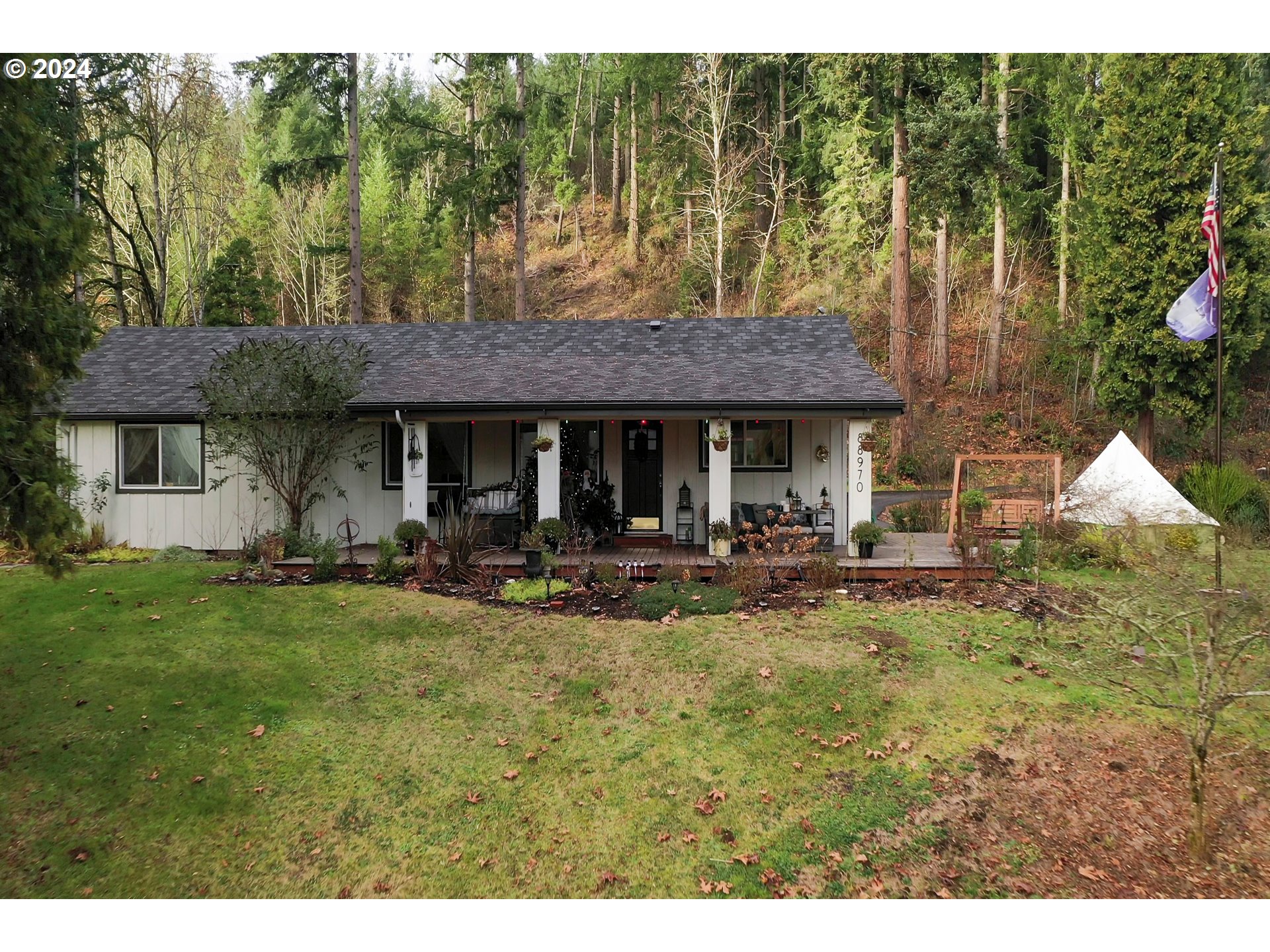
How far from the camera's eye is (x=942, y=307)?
25.2 m

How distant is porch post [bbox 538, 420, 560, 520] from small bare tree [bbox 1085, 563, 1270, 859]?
7408 millimetres

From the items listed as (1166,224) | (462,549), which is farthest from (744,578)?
(1166,224)

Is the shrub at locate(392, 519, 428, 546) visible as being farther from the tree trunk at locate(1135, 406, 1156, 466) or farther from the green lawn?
the tree trunk at locate(1135, 406, 1156, 466)

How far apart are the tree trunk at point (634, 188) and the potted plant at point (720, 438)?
83.3ft

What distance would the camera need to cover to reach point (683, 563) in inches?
414

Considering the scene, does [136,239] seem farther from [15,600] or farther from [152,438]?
[15,600]

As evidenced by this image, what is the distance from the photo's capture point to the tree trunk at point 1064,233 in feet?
81.6

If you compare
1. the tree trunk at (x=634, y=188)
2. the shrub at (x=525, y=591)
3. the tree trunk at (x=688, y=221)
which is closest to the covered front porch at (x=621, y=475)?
the shrub at (x=525, y=591)

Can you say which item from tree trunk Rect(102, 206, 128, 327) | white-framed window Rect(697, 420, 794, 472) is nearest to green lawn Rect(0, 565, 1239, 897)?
white-framed window Rect(697, 420, 794, 472)

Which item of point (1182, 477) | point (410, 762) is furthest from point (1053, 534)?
point (410, 762)

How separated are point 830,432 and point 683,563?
12.4 feet

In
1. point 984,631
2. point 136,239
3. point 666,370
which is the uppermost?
point 136,239

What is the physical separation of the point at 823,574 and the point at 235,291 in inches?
799

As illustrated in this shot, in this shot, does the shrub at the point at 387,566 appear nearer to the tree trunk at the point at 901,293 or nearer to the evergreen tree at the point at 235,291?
the evergreen tree at the point at 235,291
